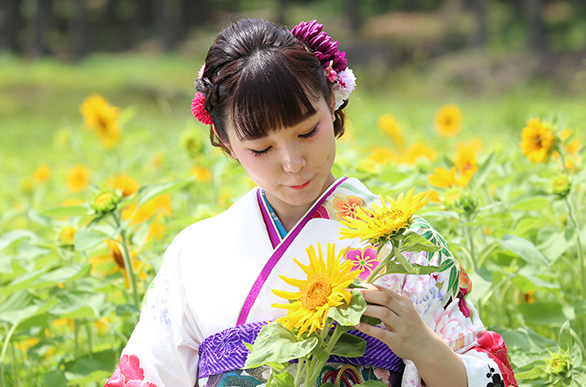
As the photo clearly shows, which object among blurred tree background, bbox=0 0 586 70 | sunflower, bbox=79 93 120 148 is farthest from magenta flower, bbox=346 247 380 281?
blurred tree background, bbox=0 0 586 70

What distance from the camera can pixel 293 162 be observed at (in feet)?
3.35

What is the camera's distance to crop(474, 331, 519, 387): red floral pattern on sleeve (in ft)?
3.45

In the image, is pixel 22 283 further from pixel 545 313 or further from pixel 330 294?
pixel 545 313

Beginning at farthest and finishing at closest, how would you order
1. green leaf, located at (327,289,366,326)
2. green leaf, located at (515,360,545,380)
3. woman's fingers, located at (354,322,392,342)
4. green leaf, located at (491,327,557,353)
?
green leaf, located at (491,327,557,353) < green leaf, located at (515,360,545,380) < woman's fingers, located at (354,322,392,342) < green leaf, located at (327,289,366,326)

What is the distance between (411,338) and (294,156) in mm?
345

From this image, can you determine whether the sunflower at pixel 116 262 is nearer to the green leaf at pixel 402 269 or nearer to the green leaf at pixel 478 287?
the green leaf at pixel 478 287

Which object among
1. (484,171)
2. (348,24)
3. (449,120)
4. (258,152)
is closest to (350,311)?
(258,152)

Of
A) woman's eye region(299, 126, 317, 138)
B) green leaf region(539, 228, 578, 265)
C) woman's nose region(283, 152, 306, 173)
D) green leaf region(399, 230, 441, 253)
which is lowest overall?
green leaf region(539, 228, 578, 265)

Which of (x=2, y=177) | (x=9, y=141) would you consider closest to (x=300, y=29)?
(x=2, y=177)

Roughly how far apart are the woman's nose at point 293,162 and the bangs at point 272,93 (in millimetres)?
50

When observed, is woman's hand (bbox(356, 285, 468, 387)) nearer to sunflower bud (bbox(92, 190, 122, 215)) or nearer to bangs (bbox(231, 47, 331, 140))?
bangs (bbox(231, 47, 331, 140))

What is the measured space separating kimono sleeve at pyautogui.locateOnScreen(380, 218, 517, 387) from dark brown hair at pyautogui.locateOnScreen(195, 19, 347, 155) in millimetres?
307

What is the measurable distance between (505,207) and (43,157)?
5.07 m

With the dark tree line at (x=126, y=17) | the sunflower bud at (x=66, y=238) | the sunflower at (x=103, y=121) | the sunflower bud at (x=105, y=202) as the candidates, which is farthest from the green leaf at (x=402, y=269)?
the dark tree line at (x=126, y=17)
